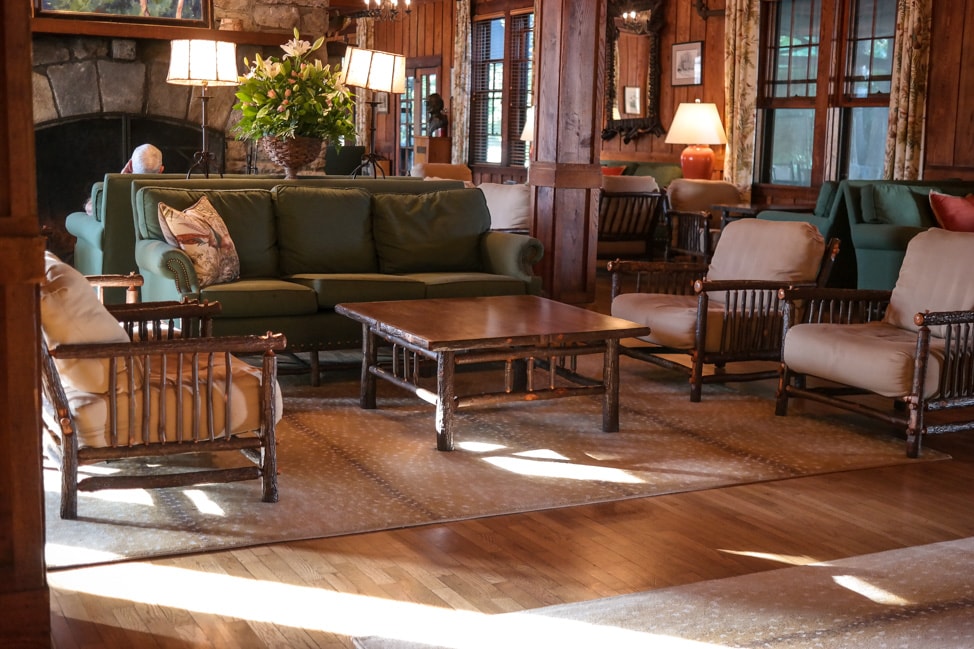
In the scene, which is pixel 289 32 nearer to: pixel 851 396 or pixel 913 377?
pixel 851 396

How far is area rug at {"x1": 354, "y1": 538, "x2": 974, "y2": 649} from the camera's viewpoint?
8.93 ft

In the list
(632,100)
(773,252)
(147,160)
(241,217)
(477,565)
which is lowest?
(477,565)

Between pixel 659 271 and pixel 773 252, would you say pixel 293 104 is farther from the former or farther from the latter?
pixel 773 252

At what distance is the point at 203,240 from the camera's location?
5.37 meters

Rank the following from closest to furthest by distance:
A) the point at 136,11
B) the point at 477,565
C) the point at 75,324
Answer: the point at 477,565 → the point at 75,324 → the point at 136,11

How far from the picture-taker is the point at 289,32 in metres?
9.60

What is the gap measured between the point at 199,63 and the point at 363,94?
11282 mm

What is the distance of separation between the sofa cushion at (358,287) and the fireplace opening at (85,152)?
12.8 ft

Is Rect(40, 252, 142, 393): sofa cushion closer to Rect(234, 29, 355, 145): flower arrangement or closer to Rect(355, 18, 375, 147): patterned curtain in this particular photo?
Rect(234, 29, 355, 145): flower arrangement

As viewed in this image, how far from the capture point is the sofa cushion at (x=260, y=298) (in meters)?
5.21

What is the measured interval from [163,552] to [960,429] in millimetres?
3163

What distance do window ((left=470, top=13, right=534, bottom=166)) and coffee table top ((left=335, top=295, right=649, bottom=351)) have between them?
8.42 m

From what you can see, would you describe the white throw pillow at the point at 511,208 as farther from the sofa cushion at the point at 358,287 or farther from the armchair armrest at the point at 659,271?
the sofa cushion at the point at 358,287

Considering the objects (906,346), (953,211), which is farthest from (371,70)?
(953,211)
